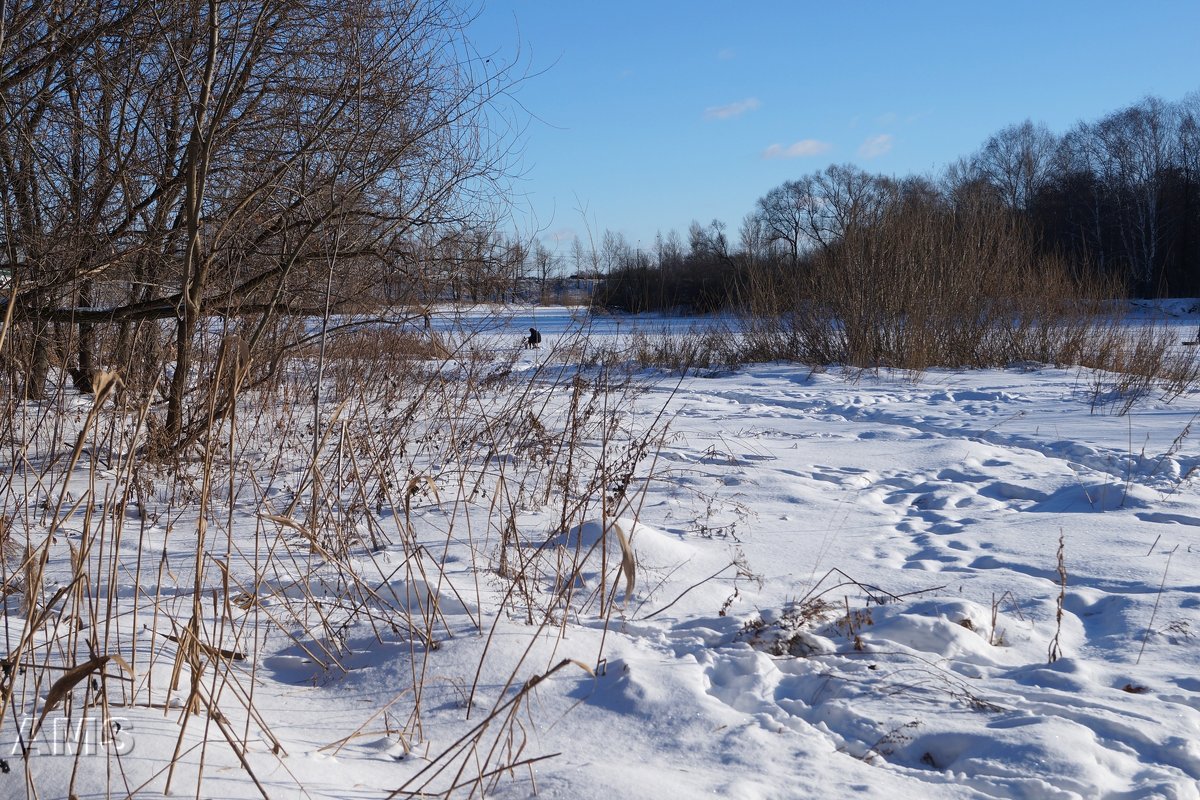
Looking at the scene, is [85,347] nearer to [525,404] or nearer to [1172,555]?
[525,404]

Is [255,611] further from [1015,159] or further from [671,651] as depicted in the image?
[1015,159]

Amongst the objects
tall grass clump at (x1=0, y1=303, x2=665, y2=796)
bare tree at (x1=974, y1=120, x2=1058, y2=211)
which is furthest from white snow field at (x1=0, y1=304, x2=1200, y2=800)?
bare tree at (x1=974, y1=120, x2=1058, y2=211)

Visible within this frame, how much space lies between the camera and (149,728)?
157 centimetres

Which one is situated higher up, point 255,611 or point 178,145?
point 178,145

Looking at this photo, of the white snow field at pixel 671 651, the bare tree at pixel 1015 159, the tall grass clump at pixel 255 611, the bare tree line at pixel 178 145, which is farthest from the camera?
the bare tree at pixel 1015 159

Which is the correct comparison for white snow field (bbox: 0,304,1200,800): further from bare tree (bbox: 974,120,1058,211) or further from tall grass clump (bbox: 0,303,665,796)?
bare tree (bbox: 974,120,1058,211)

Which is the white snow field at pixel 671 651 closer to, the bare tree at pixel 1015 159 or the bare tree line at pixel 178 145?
the bare tree line at pixel 178 145

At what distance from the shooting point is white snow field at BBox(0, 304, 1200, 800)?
1.59 m

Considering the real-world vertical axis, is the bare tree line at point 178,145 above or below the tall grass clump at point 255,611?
above

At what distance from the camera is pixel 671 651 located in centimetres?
229

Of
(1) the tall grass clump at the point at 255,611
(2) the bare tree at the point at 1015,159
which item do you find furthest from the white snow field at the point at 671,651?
(2) the bare tree at the point at 1015,159

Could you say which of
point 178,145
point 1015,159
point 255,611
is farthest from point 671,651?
point 1015,159

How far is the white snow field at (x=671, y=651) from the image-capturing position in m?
1.59

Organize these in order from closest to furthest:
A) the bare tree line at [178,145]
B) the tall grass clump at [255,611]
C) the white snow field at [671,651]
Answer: the tall grass clump at [255,611] < the white snow field at [671,651] < the bare tree line at [178,145]
